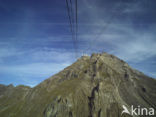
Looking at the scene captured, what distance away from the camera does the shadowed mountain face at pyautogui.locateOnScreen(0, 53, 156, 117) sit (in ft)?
287

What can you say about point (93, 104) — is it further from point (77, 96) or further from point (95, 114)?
point (77, 96)

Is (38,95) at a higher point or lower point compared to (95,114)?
higher

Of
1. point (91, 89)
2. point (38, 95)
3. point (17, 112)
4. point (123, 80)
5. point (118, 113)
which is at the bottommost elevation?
point (17, 112)

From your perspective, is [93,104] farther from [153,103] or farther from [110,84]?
[153,103]

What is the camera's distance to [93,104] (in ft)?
293

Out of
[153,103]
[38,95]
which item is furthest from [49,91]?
[153,103]

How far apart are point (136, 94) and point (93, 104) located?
50.9 meters

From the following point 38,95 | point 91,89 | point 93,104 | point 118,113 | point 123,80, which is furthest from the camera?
point 123,80

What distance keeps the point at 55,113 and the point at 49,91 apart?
3305 cm

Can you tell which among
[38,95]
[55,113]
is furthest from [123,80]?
[38,95]

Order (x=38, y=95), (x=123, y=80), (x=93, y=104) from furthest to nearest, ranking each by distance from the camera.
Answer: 1. (x=123, y=80)
2. (x=38, y=95)
3. (x=93, y=104)

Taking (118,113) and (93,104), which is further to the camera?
(93,104)

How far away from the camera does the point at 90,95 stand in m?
99.2

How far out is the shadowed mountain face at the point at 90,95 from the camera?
87.4m
